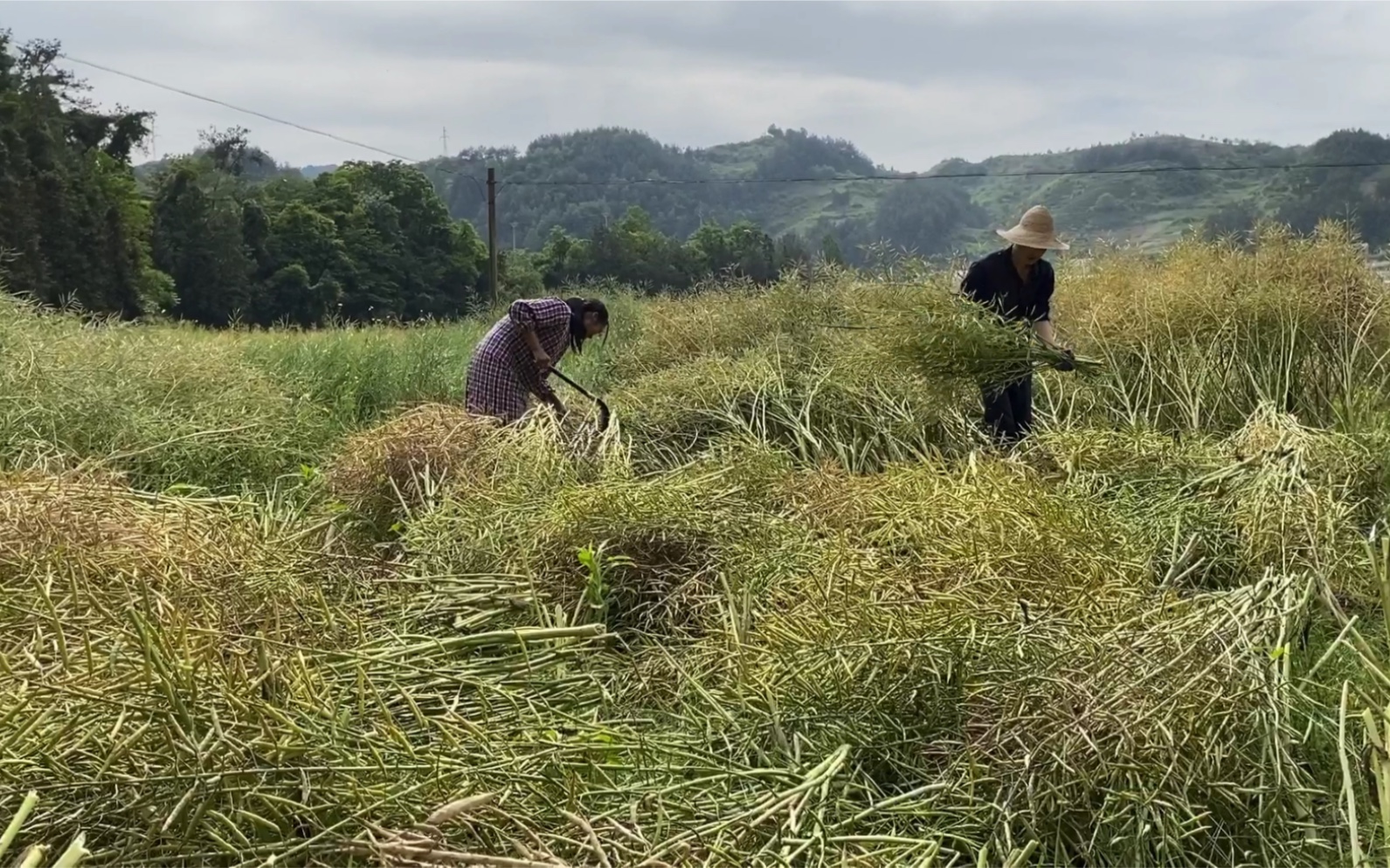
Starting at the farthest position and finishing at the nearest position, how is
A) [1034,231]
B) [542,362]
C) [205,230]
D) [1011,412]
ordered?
[205,230]
[542,362]
[1011,412]
[1034,231]

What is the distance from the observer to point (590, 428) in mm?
4531

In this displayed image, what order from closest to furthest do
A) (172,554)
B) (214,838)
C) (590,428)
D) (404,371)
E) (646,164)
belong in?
(214,838), (172,554), (590,428), (404,371), (646,164)

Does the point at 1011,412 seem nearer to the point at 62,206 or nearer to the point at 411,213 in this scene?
the point at 62,206

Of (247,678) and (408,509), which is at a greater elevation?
(247,678)

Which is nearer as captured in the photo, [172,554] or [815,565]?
[172,554]

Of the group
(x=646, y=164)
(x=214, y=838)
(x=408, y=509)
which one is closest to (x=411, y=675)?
(x=214, y=838)

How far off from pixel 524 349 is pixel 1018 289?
241 cm

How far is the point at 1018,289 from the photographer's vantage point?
4.94m

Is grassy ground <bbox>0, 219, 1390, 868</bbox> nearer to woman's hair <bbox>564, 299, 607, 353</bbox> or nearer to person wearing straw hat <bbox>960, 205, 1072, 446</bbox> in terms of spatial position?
person wearing straw hat <bbox>960, 205, 1072, 446</bbox>

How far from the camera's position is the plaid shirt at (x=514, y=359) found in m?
5.30

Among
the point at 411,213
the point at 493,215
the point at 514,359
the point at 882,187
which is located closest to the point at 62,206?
the point at 493,215

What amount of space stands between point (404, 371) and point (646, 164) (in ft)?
162

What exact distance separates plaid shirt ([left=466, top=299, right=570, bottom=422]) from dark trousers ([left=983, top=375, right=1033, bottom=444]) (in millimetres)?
2104

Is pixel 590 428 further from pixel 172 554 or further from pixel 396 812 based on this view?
pixel 396 812
